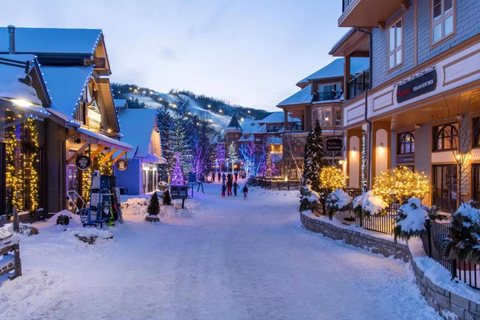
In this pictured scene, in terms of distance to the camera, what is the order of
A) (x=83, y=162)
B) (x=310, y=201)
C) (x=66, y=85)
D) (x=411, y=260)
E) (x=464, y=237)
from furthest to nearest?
(x=66, y=85) → (x=310, y=201) → (x=83, y=162) → (x=411, y=260) → (x=464, y=237)

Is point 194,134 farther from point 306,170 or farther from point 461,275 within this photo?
point 461,275

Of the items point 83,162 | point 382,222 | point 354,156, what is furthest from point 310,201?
point 83,162

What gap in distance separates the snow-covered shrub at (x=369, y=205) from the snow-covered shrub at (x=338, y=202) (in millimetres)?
1423

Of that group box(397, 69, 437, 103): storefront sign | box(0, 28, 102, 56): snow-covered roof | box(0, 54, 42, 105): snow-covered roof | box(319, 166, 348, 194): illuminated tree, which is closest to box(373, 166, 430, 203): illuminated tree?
box(397, 69, 437, 103): storefront sign

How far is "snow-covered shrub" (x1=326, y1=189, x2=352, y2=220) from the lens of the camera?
1352 cm

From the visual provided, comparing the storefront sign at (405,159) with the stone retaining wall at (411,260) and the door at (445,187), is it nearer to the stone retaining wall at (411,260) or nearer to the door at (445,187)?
the door at (445,187)

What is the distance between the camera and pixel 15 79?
38.1 feet

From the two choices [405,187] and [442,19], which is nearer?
[442,19]

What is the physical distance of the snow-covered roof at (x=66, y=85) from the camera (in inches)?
664

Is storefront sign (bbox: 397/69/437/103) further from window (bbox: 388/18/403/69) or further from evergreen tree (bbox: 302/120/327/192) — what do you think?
evergreen tree (bbox: 302/120/327/192)

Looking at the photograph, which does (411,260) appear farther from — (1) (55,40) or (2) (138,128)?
(2) (138,128)

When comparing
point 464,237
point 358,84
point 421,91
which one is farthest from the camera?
point 358,84

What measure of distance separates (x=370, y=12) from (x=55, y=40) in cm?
1513

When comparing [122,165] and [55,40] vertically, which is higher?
[55,40]
